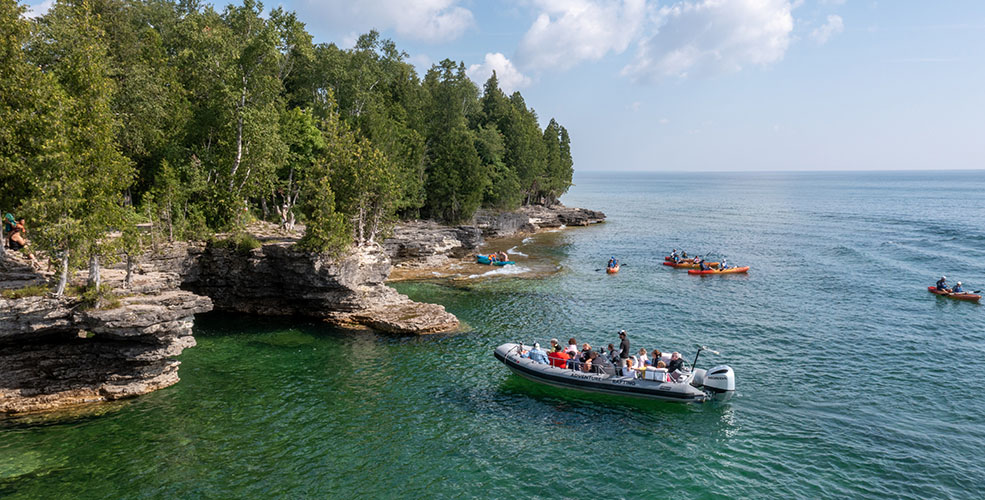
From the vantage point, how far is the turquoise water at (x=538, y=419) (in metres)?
17.3

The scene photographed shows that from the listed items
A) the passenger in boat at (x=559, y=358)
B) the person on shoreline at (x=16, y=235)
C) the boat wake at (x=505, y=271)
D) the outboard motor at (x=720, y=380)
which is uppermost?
the person on shoreline at (x=16, y=235)

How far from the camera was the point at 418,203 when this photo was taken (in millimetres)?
64688

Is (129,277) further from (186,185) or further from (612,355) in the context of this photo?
(612,355)

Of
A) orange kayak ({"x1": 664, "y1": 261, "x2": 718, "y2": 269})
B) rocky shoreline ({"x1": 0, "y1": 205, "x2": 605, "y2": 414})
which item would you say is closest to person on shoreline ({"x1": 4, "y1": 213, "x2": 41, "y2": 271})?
rocky shoreline ({"x1": 0, "y1": 205, "x2": 605, "y2": 414})

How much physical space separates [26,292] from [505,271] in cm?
3747

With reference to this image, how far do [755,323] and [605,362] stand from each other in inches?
665

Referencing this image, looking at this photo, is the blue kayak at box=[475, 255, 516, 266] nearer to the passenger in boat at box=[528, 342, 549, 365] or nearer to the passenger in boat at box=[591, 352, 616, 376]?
the passenger in boat at box=[528, 342, 549, 365]

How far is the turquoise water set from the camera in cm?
1728

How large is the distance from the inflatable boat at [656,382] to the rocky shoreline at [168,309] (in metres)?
10.8

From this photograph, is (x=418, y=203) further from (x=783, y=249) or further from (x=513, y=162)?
(x=783, y=249)

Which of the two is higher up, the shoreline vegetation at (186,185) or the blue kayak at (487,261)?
the shoreline vegetation at (186,185)

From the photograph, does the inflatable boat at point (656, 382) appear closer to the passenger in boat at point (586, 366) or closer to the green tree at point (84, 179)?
the passenger in boat at point (586, 366)

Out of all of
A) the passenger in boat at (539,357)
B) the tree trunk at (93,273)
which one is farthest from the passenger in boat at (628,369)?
the tree trunk at (93,273)

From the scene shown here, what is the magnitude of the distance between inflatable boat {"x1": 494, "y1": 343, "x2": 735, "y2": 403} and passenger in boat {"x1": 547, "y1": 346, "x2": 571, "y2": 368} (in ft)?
1.69
